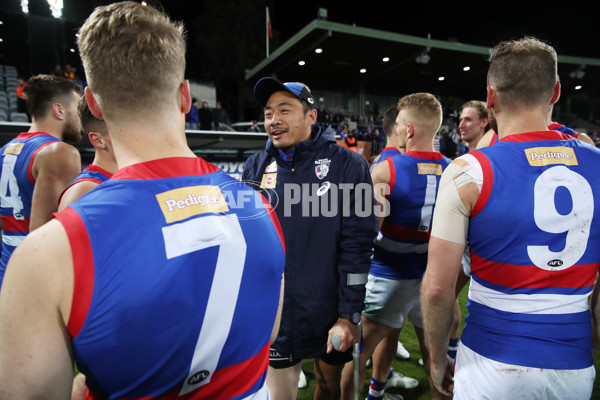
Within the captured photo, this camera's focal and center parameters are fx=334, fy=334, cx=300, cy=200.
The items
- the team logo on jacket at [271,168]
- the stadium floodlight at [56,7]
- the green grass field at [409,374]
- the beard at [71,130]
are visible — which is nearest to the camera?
the team logo on jacket at [271,168]

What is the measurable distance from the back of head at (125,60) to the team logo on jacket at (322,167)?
1.34 metres

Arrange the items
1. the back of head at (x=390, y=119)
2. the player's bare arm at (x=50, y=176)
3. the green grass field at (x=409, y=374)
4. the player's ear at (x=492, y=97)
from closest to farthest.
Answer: the player's ear at (x=492, y=97), the player's bare arm at (x=50, y=176), the green grass field at (x=409, y=374), the back of head at (x=390, y=119)

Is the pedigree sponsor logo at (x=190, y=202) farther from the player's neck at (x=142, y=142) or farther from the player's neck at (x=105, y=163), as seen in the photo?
the player's neck at (x=105, y=163)

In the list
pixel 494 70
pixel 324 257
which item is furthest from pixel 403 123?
pixel 324 257

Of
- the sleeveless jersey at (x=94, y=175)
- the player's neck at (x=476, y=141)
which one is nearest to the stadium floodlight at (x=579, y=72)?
the player's neck at (x=476, y=141)

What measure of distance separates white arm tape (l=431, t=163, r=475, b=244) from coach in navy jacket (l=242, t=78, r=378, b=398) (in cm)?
68

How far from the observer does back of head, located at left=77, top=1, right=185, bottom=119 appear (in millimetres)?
943

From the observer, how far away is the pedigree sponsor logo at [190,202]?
884mm

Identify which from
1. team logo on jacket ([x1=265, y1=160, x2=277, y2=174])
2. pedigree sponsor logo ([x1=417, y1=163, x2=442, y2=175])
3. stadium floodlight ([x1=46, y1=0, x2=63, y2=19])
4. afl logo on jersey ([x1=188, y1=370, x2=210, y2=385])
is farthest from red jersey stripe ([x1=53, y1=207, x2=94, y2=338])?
stadium floodlight ([x1=46, y1=0, x2=63, y2=19])

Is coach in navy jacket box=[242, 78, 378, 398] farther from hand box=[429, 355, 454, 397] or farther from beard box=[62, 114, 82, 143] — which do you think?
beard box=[62, 114, 82, 143]

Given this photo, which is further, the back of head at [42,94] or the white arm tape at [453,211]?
the back of head at [42,94]

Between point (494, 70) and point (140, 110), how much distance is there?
65.4 inches

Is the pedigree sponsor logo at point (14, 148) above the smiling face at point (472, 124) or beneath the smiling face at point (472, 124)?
beneath

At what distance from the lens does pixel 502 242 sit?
1479mm
